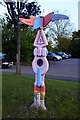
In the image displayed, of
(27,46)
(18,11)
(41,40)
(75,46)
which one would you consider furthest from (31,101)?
(75,46)

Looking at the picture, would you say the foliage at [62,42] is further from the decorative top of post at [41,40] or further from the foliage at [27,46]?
the decorative top of post at [41,40]

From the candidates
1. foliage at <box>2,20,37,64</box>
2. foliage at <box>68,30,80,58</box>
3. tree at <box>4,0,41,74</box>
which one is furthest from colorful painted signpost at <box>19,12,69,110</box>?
foliage at <box>68,30,80,58</box>

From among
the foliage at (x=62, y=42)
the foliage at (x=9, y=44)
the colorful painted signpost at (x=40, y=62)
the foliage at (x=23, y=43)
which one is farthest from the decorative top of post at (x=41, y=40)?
the foliage at (x=62, y=42)

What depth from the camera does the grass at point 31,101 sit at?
24.9 feet

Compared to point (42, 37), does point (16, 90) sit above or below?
below

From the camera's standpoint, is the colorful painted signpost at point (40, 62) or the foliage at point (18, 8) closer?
the colorful painted signpost at point (40, 62)

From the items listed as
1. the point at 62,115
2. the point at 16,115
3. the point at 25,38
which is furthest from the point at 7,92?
the point at 25,38

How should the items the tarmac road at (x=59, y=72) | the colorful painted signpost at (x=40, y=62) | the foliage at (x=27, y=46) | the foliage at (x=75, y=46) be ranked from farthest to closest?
the foliage at (x=75, y=46), the foliage at (x=27, y=46), the tarmac road at (x=59, y=72), the colorful painted signpost at (x=40, y=62)

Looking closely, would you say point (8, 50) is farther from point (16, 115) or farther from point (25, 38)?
point (16, 115)

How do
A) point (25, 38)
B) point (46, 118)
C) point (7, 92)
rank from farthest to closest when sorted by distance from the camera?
1. point (25, 38)
2. point (7, 92)
3. point (46, 118)

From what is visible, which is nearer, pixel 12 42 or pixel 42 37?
pixel 42 37

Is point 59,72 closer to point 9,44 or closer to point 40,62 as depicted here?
point 9,44

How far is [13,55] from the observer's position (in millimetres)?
32219

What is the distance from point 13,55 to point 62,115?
24.9 m
